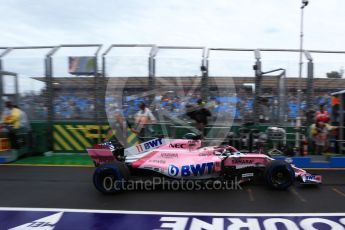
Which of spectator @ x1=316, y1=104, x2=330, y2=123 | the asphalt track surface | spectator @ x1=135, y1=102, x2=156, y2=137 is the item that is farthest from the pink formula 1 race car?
spectator @ x1=316, y1=104, x2=330, y2=123

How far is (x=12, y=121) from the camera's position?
1100cm

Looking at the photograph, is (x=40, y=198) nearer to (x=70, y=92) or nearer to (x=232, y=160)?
(x=232, y=160)

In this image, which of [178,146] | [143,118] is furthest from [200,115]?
[178,146]

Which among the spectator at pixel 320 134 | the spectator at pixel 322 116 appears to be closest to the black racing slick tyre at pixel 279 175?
the spectator at pixel 320 134

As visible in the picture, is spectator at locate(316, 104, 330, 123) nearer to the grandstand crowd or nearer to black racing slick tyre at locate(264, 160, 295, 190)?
the grandstand crowd

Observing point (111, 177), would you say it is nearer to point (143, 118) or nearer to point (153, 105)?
point (153, 105)

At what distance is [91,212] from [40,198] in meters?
1.50

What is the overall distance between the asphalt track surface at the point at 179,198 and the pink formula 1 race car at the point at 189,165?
26 cm

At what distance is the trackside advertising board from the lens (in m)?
5.12

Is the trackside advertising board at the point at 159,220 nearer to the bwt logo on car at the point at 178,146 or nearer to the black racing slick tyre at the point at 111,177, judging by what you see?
the black racing slick tyre at the point at 111,177

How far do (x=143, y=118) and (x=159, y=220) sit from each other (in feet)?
18.7

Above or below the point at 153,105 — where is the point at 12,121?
below

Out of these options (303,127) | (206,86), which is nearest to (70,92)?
(206,86)

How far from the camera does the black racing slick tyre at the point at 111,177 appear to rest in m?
6.68
